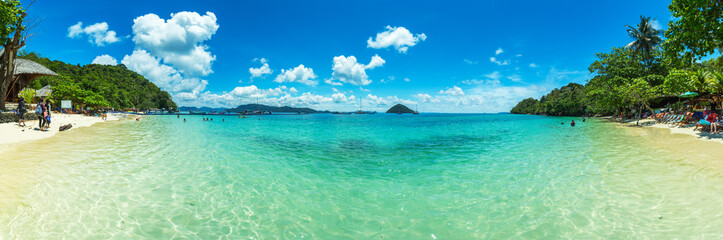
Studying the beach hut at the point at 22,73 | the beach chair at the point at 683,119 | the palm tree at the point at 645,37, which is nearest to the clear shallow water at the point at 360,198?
the beach chair at the point at 683,119

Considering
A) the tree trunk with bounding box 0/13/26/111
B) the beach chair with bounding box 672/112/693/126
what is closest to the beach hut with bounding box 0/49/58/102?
the tree trunk with bounding box 0/13/26/111

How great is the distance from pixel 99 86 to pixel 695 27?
103 m

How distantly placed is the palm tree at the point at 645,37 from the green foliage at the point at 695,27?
146ft

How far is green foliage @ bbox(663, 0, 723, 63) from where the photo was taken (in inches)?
522

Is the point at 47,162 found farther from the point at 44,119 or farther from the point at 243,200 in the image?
the point at 44,119

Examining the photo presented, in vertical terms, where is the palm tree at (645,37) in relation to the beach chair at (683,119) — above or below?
above

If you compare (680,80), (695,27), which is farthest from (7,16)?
(680,80)

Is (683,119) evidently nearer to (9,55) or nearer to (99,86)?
(9,55)

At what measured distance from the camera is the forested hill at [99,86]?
161 feet

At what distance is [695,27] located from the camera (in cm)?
1339

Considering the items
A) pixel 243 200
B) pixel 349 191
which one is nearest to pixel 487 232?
pixel 349 191

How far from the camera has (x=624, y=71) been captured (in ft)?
143

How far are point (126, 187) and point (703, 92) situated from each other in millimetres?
46826

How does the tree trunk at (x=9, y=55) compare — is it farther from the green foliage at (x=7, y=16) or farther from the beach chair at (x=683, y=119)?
the beach chair at (x=683, y=119)
